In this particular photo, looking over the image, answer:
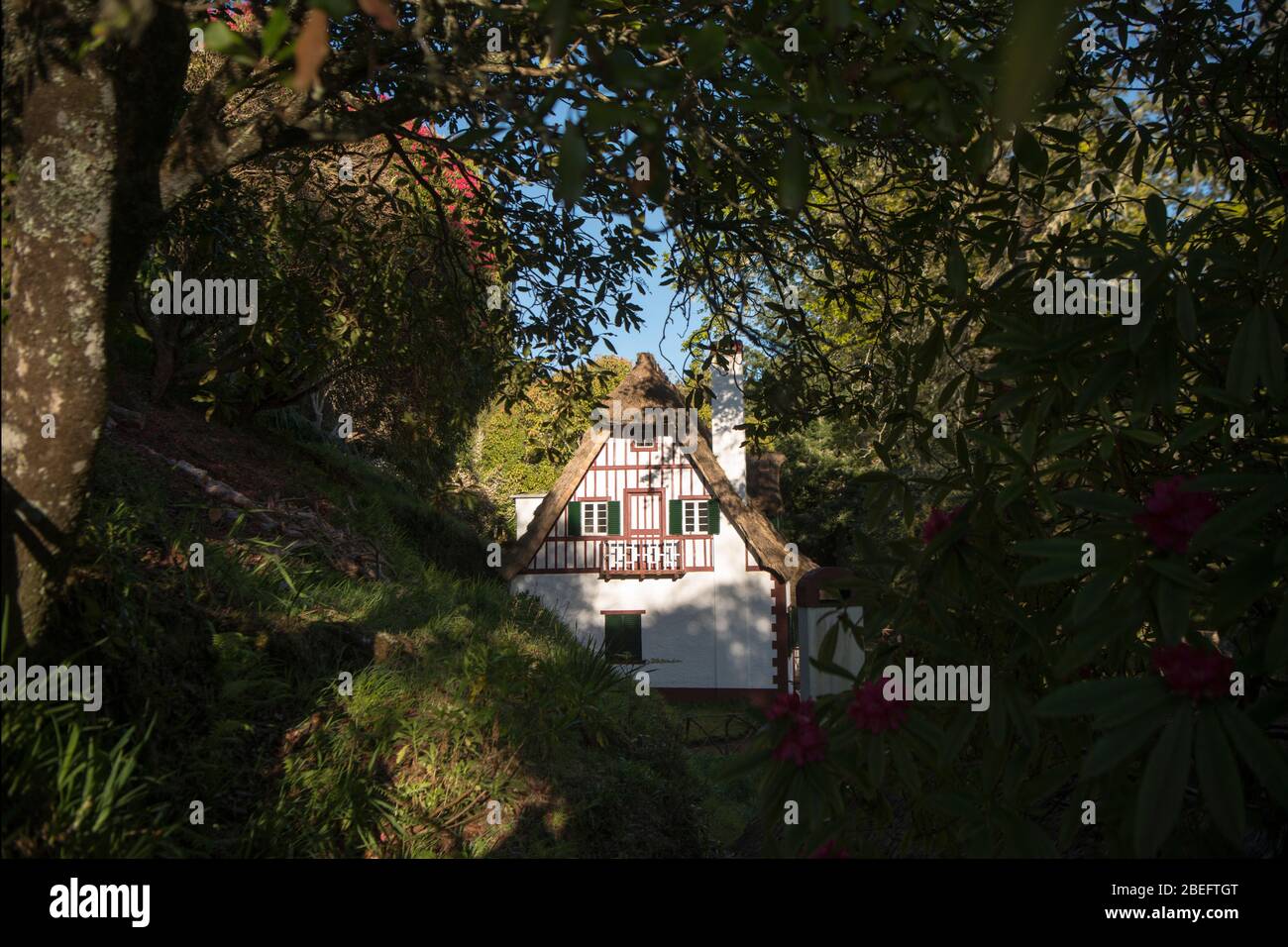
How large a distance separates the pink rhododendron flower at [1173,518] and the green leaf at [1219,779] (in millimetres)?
388

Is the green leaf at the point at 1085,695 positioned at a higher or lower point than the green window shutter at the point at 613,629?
higher

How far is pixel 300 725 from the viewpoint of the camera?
4.57 metres

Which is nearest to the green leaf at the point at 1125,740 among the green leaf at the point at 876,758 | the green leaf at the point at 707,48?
the green leaf at the point at 876,758

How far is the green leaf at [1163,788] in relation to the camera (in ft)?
4.79

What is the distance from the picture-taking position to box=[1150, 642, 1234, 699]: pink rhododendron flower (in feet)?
4.94

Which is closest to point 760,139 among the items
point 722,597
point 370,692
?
point 370,692

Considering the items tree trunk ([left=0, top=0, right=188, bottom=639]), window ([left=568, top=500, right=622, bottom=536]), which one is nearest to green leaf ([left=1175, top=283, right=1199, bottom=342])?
tree trunk ([left=0, top=0, right=188, bottom=639])

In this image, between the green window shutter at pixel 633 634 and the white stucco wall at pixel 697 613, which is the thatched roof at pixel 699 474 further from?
the green window shutter at pixel 633 634

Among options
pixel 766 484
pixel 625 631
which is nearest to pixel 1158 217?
pixel 625 631
